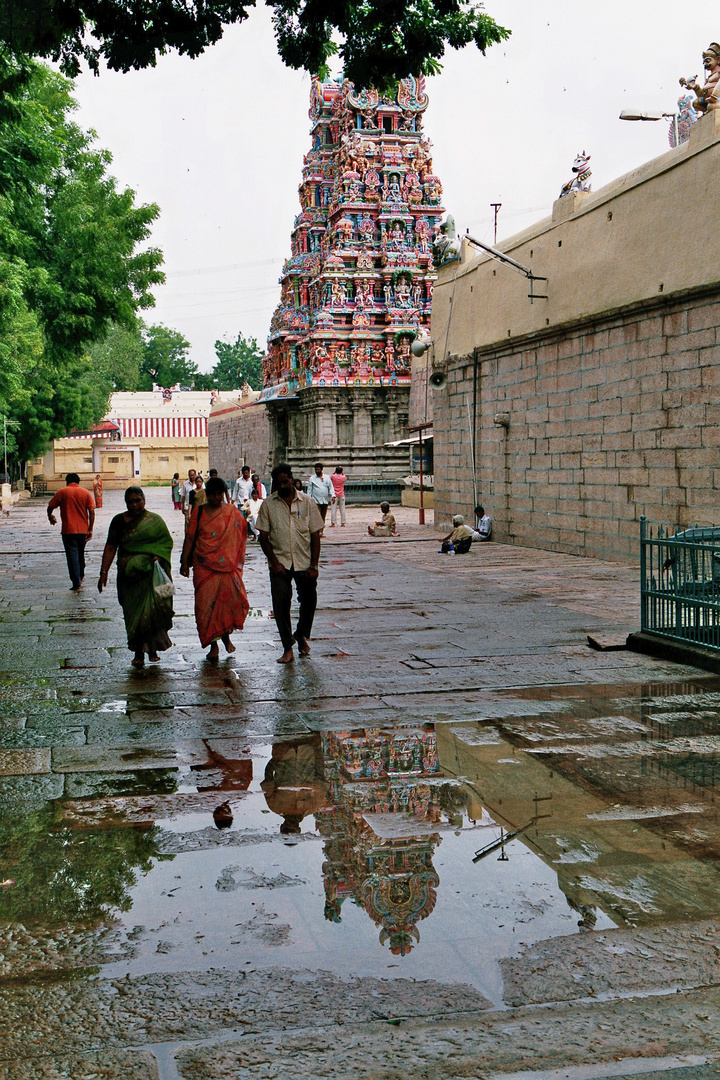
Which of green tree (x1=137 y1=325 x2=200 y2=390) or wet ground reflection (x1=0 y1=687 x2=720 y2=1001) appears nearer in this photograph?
wet ground reflection (x1=0 y1=687 x2=720 y2=1001)

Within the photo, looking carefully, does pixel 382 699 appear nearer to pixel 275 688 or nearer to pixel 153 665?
pixel 275 688

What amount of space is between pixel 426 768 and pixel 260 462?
48.7 meters

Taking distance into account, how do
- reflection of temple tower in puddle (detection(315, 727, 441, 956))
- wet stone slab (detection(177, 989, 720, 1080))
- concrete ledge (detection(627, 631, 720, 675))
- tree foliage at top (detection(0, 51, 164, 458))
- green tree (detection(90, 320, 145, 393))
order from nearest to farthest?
wet stone slab (detection(177, 989, 720, 1080))
reflection of temple tower in puddle (detection(315, 727, 441, 956))
concrete ledge (detection(627, 631, 720, 675))
tree foliage at top (detection(0, 51, 164, 458))
green tree (detection(90, 320, 145, 393))

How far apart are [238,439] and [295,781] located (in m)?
54.8

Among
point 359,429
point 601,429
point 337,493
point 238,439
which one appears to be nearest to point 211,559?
point 601,429

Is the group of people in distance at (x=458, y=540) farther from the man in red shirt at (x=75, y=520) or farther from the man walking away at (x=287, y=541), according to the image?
the man walking away at (x=287, y=541)

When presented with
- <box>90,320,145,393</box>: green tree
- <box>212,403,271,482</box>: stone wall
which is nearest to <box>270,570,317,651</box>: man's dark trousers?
<box>212,403,271,482</box>: stone wall

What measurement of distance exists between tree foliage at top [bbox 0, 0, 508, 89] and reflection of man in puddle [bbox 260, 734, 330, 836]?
6.22 metres

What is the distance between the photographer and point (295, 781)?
5488 millimetres

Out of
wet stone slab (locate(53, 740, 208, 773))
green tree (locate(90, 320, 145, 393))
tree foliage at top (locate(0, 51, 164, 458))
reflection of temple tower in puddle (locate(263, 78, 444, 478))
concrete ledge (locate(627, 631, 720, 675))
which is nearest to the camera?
wet stone slab (locate(53, 740, 208, 773))

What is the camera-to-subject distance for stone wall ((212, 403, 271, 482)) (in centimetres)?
5322

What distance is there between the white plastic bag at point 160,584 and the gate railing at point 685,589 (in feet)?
12.0

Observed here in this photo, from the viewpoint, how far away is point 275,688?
778cm

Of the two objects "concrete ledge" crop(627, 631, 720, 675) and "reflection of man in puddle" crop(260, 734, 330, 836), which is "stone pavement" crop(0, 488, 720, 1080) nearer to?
"reflection of man in puddle" crop(260, 734, 330, 836)
